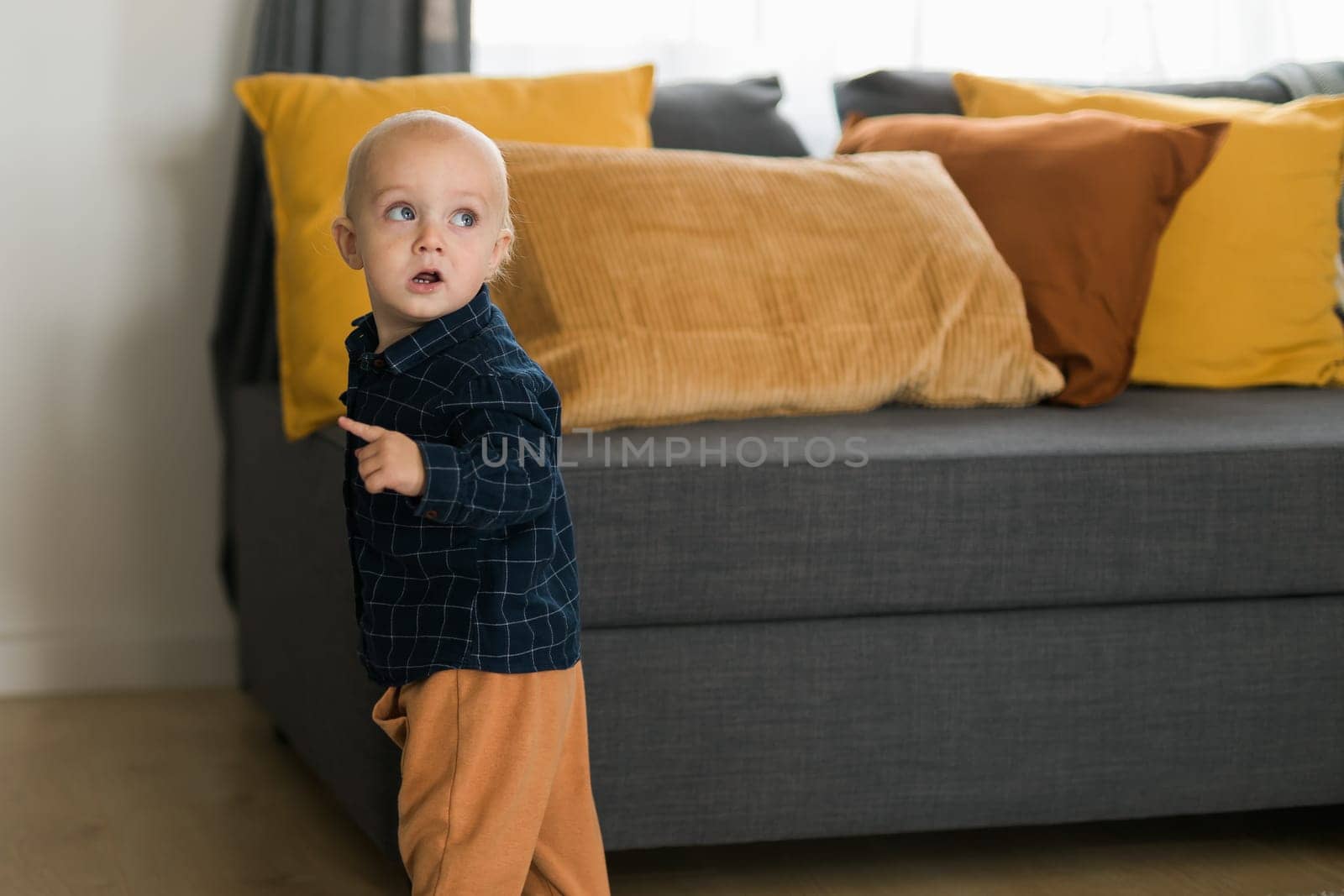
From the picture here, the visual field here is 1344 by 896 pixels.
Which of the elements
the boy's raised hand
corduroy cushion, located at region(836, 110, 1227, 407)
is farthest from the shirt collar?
corduroy cushion, located at region(836, 110, 1227, 407)

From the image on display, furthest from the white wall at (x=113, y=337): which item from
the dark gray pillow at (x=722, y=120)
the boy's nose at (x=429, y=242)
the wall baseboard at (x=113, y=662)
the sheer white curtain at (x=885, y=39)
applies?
the boy's nose at (x=429, y=242)

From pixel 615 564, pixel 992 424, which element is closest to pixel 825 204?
pixel 992 424

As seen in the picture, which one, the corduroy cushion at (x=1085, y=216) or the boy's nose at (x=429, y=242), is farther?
the corduroy cushion at (x=1085, y=216)

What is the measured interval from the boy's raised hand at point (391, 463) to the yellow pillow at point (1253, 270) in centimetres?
126

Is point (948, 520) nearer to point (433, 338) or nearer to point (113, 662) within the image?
point (433, 338)

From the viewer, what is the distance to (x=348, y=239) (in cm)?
109

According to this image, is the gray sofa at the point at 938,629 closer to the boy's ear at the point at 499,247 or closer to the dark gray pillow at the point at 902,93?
the boy's ear at the point at 499,247

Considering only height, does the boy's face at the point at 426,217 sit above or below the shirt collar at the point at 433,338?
above

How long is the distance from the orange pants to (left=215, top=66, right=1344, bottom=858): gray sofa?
275 mm

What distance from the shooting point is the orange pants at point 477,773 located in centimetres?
109

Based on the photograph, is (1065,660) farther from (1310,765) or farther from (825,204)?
(825,204)

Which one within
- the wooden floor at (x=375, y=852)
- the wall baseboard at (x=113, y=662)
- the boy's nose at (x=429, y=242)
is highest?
the boy's nose at (x=429, y=242)

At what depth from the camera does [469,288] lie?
1.06m

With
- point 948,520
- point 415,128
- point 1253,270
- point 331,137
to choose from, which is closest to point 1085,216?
point 1253,270
